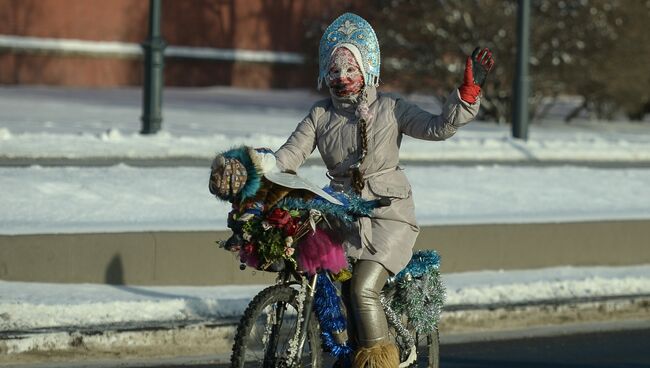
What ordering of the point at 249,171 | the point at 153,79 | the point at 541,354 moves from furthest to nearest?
the point at 153,79
the point at 541,354
the point at 249,171

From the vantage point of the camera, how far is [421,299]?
7133mm

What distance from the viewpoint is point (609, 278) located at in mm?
11641

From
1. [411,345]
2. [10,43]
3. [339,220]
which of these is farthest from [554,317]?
[10,43]

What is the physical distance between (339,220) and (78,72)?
23777 millimetres

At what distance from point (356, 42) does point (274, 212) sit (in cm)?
88

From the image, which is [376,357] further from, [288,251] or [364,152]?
[364,152]

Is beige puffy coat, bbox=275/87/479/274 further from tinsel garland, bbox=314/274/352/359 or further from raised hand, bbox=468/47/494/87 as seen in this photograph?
raised hand, bbox=468/47/494/87

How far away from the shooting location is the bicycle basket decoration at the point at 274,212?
6.27 meters

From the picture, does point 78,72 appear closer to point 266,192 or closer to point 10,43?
point 10,43

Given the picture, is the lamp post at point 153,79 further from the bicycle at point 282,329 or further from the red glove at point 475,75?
the red glove at point 475,75

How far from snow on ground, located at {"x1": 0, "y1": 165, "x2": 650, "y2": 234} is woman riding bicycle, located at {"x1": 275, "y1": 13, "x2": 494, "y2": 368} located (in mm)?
3806

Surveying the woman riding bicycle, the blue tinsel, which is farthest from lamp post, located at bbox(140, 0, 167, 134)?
the woman riding bicycle

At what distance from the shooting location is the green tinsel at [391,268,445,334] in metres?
7.09

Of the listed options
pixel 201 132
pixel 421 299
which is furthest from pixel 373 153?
pixel 201 132
